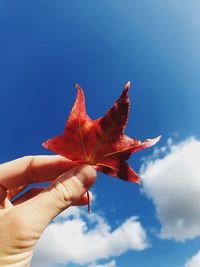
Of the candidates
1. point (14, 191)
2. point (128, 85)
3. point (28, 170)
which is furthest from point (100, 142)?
point (14, 191)

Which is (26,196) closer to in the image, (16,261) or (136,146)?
(16,261)

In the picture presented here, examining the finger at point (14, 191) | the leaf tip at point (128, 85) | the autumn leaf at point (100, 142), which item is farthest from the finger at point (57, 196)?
the finger at point (14, 191)

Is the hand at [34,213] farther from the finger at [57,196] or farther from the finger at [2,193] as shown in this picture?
the finger at [2,193]

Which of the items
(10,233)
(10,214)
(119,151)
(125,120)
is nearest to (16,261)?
(10,233)

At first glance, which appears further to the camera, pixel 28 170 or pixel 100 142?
pixel 28 170

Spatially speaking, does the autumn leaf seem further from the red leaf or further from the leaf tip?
the leaf tip

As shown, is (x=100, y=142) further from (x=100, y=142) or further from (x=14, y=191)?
(x=14, y=191)
